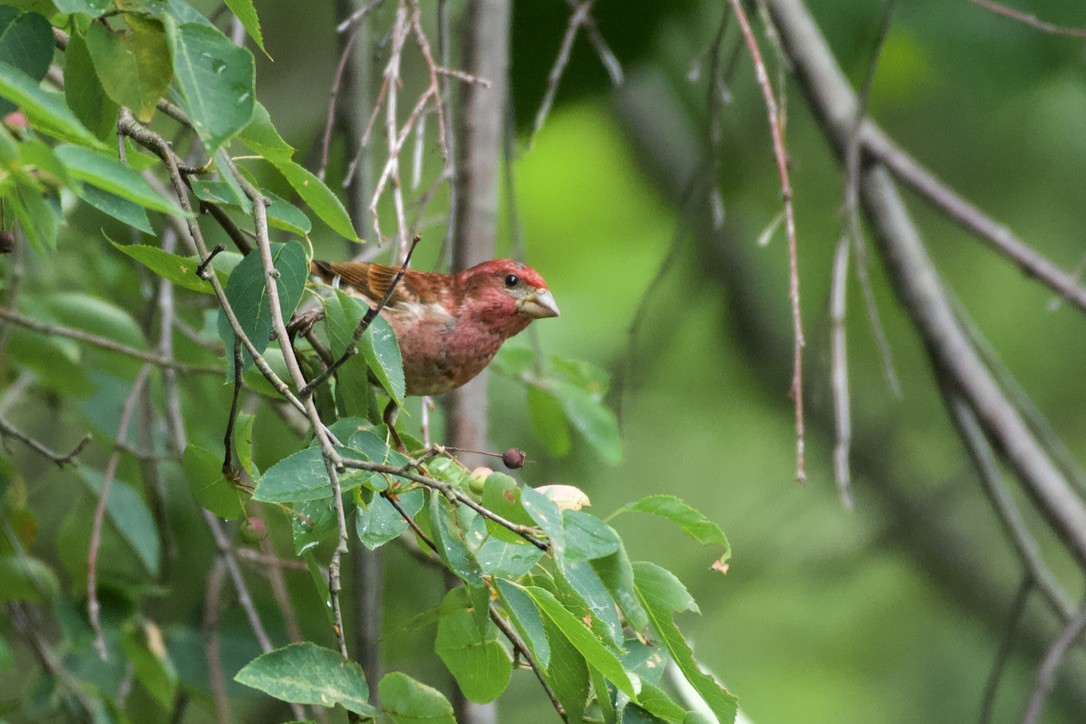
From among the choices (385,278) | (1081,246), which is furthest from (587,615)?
(1081,246)

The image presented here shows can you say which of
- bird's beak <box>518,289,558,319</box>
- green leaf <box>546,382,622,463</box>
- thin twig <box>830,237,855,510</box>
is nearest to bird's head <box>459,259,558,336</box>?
bird's beak <box>518,289,558,319</box>

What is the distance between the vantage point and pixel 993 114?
19.9ft

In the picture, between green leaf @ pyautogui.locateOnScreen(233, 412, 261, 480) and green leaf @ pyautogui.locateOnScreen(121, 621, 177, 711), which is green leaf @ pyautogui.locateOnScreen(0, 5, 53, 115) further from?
green leaf @ pyautogui.locateOnScreen(121, 621, 177, 711)

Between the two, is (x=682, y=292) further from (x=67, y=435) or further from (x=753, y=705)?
(x=67, y=435)

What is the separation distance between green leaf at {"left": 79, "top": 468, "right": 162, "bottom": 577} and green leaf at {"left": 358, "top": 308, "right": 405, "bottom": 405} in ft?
5.95

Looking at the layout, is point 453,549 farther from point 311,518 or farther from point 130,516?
point 130,516

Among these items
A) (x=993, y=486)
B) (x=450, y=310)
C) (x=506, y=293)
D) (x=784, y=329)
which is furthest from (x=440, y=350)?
(x=784, y=329)

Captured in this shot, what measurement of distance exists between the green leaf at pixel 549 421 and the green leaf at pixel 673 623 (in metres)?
1.53

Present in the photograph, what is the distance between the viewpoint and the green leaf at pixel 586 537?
1335mm

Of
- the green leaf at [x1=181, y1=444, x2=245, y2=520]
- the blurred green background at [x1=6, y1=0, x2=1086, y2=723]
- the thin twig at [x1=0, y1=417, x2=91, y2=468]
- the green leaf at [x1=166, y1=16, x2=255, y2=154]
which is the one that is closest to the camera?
the green leaf at [x1=166, y1=16, x2=255, y2=154]

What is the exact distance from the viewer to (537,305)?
299 cm

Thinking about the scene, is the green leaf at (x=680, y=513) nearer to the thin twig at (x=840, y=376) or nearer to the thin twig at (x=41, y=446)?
the thin twig at (x=840, y=376)

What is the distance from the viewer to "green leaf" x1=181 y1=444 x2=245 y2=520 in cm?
162

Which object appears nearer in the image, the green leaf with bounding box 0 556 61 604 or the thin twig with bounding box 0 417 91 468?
the thin twig with bounding box 0 417 91 468
